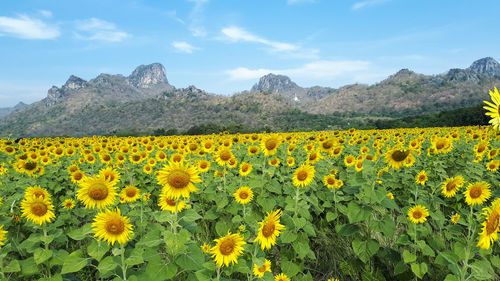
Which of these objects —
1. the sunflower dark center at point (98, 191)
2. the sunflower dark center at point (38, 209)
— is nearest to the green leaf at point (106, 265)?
the sunflower dark center at point (98, 191)

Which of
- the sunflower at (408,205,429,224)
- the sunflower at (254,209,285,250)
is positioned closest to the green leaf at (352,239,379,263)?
the sunflower at (408,205,429,224)

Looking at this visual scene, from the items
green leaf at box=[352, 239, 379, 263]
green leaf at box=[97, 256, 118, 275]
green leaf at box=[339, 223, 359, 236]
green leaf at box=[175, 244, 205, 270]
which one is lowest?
green leaf at box=[352, 239, 379, 263]

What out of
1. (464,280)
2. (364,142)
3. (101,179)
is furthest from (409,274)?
(364,142)

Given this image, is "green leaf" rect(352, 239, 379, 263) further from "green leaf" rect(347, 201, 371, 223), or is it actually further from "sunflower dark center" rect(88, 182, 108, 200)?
"sunflower dark center" rect(88, 182, 108, 200)

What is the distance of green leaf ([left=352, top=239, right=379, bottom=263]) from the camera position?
331cm

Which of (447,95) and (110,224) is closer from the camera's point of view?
(110,224)

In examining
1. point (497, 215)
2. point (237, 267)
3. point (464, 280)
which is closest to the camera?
point (497, 215)

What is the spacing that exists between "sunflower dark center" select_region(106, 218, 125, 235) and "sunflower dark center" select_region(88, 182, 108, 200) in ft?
1.70

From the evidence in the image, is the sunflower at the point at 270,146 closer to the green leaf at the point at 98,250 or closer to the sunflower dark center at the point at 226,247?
the sunflower dark center at the point at 226,247

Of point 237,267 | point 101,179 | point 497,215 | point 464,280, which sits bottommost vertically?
point 464,280

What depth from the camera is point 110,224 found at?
253 cm

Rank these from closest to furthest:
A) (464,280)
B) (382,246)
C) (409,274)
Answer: (464,280) < (409,274) < (382,246)

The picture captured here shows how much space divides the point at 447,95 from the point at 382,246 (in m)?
223

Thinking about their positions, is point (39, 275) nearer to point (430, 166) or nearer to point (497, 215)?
point (497, 215)
